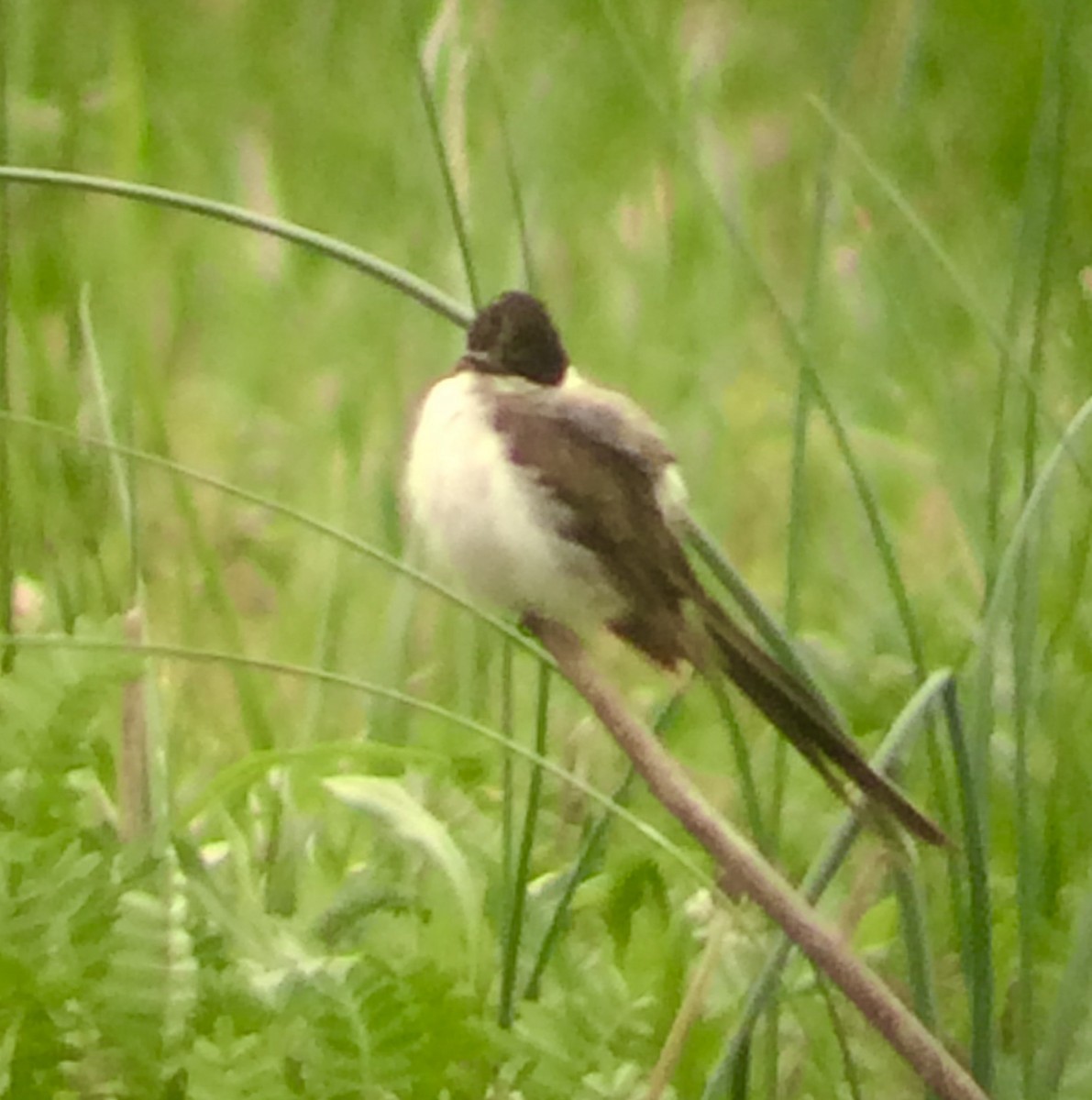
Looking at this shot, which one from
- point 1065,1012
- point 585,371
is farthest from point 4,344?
point 585,371

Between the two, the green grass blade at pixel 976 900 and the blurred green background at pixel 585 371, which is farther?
the blurred green background at pixel 585 371

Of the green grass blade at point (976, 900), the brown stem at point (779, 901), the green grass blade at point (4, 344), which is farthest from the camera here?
the green grass blade at point (4, 344)

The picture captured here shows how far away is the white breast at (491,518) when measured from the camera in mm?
657

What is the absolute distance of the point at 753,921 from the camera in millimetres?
881

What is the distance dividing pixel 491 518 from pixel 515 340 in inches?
2.8

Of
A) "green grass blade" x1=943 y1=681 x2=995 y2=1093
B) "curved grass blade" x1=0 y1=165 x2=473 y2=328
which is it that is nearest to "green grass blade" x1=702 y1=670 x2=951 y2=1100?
"green grass blade" x1=943 y1=681 x2=995 y2=1093

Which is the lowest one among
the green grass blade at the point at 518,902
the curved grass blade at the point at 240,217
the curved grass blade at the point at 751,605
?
the green grass blade at the point at 518,902

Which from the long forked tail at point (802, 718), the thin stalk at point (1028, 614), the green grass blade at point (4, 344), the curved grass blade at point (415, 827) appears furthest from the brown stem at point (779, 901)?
the green grass blade at point (4, 344)

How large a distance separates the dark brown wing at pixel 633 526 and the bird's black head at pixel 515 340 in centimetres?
1

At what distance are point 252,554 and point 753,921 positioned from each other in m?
0.86

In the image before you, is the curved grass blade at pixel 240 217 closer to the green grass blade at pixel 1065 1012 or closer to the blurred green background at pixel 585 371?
the blurred green background at pixel 585 371

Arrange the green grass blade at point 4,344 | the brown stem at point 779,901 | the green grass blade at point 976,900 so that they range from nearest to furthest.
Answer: the brown stem at point 779,901
the green grass blade at point 976,900
the green grass blade at point 4,344

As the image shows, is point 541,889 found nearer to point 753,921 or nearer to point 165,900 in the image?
point 753,921

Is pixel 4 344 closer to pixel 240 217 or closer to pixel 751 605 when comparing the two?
pixel 240 217
